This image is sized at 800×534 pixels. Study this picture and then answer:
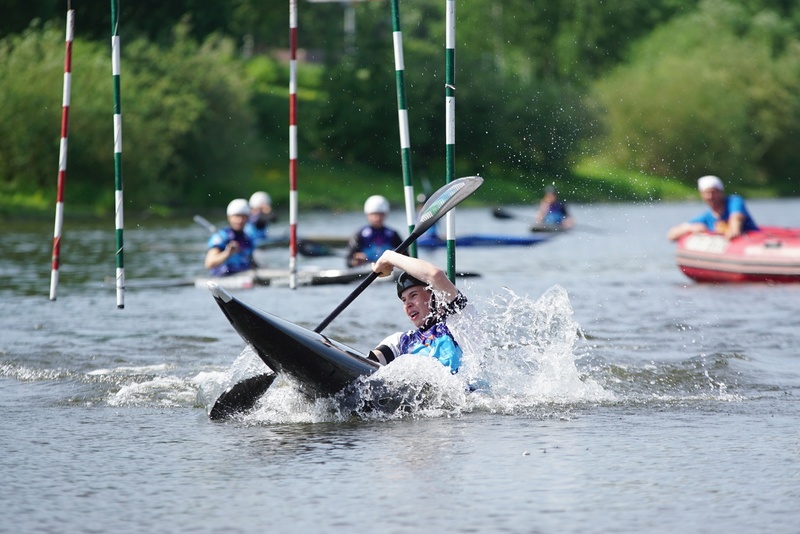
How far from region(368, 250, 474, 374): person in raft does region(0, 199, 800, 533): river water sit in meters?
0.16

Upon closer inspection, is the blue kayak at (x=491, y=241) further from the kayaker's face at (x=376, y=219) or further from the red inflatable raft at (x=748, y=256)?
the kayaker's face at (x=376, y=219)

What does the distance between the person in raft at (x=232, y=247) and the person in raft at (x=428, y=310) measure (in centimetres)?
717

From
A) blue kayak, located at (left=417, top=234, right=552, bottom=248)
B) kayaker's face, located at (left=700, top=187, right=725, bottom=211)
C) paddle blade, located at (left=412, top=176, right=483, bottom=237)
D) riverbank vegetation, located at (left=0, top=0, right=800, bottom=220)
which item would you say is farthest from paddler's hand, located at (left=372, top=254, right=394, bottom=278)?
riverbank vegetation, located at (left=0, top=0, right=800, bottom=220)

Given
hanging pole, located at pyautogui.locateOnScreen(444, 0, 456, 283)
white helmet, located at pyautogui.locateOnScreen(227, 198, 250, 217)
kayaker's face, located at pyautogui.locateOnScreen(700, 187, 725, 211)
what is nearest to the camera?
hanging pole, located at pyautogui.locateOnScreen(444, 0, 456, 283)

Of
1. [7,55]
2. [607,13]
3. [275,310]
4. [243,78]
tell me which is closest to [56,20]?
[7,55]

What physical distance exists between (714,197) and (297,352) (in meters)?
9.98

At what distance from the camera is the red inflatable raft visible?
16547 millimetres

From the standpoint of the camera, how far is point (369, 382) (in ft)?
26.4

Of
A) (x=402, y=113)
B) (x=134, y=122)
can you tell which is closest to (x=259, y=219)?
(x=402, y=113)

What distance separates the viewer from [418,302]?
8.17m

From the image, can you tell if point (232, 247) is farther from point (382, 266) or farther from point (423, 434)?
point (423, 434)

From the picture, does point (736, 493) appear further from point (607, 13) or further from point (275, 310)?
point (607, 13)

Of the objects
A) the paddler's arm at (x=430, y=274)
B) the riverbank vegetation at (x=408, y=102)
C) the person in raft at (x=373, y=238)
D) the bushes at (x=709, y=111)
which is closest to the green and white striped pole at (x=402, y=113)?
the paddler's arm at (x=430, y=274)

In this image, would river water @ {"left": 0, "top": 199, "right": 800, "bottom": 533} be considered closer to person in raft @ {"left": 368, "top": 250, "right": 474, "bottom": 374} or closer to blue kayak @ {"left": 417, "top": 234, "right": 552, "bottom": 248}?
person in raft @ {"left": 368, "top": 250, "right": 474, "bottom": 374}
